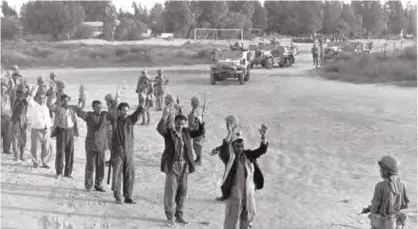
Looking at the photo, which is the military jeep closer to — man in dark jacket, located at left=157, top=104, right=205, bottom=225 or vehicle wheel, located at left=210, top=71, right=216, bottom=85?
vehicle wheel, located at left=210, top=71, right=216, bottom=85

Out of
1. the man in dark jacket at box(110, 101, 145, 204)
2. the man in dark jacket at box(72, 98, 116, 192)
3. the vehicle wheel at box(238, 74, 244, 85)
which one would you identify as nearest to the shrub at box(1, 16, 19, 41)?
the vehicle wheel at box(238, 74, 244, 85)

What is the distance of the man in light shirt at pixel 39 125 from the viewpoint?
29.3 ft

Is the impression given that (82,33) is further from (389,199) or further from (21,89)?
(389,199)

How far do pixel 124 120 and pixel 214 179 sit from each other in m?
2.48

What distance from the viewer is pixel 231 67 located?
23.7m

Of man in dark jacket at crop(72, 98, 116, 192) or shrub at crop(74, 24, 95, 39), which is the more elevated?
shrub at crop(74, 24, 95, 39)

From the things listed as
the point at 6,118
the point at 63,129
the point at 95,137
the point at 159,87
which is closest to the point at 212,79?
the point at 159,87

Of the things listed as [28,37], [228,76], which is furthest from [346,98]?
[28,37]

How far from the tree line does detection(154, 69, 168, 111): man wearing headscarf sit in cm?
5481

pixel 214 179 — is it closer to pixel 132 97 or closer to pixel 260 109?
pixel 260 109

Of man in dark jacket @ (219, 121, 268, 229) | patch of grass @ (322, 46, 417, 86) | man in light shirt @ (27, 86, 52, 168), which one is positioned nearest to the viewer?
man in dark jacket @ (219, 121, 268, 229)

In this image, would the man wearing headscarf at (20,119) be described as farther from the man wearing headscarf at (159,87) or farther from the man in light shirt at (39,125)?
the man wearing headscarf at (159,87)

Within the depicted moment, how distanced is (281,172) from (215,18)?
73.7m

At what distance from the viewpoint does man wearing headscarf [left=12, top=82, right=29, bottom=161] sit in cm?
933
